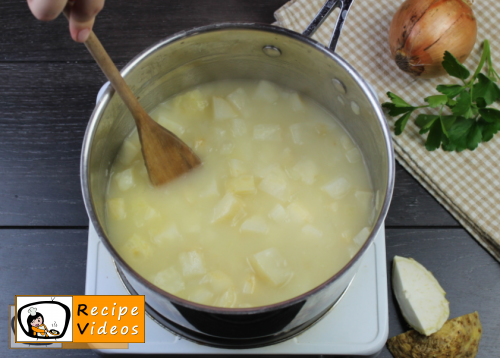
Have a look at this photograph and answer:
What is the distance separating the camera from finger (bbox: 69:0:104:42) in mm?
729

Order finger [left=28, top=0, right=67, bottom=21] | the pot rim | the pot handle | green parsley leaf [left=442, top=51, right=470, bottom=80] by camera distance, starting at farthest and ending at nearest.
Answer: green parsley leaf [left=442, top=51, right=470, bottom=80]
the pot handle
the pot rim
finger [left=28, top=0, right=67, bottom=21]

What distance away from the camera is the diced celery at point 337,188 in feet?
4.20

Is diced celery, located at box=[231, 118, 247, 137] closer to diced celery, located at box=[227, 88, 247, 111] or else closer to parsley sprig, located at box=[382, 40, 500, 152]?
diced celery, located at box=[227, 88, 247, 111]

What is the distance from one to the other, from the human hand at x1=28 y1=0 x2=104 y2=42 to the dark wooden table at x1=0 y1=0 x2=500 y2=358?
2.56 ft

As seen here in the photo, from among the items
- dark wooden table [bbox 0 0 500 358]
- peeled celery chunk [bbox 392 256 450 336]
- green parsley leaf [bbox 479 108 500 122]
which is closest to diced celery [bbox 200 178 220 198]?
dark wooden table [bbox 0 0 500 358]

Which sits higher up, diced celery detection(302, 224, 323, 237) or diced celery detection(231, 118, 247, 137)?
diced celery detection(231, 118, 247, 137)

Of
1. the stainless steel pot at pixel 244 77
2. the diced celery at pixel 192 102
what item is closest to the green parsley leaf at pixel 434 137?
the stainless steel pot at pixel 244 77

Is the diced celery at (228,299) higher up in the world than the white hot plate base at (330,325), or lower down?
higher up

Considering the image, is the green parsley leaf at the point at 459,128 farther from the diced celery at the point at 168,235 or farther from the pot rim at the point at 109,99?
the diced celery at the point at 168,235

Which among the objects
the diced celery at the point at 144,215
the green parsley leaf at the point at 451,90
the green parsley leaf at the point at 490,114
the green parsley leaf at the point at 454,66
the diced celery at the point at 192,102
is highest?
the green parsley leaf at the point at 454,66

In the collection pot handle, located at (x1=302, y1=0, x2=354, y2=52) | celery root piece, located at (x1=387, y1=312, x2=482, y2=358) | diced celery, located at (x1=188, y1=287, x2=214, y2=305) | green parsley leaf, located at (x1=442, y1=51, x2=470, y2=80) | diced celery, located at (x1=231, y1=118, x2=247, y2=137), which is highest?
Answer: pot handle, located at (x1=302, y1=0, x2=354, y2=52)

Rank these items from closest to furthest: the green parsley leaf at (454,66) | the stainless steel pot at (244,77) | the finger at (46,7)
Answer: the finger at (46,7), the stainless steel pot at (244,77), the green parsley leaf at (454,66)

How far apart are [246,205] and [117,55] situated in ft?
2.38

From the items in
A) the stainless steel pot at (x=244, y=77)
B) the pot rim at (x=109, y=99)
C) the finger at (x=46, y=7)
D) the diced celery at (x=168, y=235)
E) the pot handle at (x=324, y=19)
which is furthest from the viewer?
the diced celery at (x=168, y=235)
